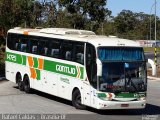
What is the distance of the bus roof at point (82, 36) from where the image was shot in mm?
18684

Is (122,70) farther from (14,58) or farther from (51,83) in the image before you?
(14,58)

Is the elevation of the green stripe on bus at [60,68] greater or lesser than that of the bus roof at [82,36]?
lesser

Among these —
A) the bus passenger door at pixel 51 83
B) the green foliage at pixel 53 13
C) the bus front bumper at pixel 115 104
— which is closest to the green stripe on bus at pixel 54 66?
the bus passenger door at pixel 51 83

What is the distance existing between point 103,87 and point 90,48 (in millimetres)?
1660

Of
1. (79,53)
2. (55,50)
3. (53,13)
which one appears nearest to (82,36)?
(79,53)

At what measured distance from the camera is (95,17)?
6725 centimetres

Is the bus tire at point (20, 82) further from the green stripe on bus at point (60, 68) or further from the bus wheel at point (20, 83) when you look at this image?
the green stripe on bus at point (60, 68)

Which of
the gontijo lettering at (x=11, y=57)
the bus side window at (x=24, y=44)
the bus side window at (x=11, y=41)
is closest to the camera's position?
the bus side window at (x=24, y=44)

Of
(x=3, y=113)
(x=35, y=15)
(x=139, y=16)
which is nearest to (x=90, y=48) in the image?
(x=3, y=113)

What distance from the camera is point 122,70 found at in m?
18.2

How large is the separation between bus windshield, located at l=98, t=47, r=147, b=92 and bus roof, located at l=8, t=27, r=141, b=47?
249 mm

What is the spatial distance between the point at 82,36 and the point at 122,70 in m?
2.77

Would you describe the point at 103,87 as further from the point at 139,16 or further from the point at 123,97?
the point at 139,16

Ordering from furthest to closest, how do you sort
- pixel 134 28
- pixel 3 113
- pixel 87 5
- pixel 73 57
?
pixel 134 28, pixel 87 5, pixel 73 57, pixel 3 113
